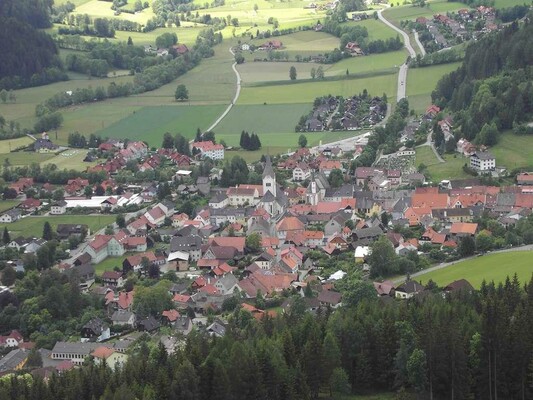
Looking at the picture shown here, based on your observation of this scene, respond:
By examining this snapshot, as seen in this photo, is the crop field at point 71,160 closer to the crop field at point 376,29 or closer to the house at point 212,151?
the house at point 212,151

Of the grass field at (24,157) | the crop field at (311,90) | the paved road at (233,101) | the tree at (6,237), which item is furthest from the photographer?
the crop field at (311,90)

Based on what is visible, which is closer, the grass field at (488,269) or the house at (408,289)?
the house at (408,289)

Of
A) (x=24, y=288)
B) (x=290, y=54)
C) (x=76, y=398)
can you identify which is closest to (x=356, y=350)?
(x=76, y=398)

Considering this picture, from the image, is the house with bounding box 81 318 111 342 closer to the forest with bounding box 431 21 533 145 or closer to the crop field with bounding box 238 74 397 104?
the forest with bounding box 431 21 533 145

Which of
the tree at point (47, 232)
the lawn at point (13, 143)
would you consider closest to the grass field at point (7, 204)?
the tree at point (47, 232)

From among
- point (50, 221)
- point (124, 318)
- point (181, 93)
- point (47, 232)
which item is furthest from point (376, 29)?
point (124, 318)

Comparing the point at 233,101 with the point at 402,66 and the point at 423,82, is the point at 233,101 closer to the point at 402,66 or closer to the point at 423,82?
the point at 402,66

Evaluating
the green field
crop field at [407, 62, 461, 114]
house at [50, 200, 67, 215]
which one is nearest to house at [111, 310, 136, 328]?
the green field
